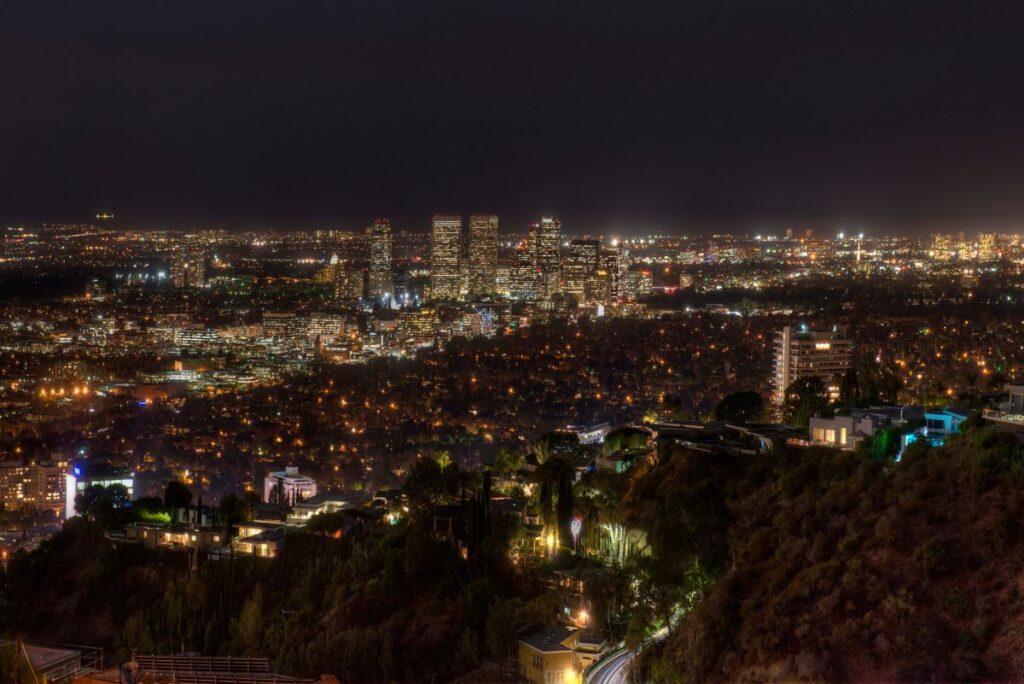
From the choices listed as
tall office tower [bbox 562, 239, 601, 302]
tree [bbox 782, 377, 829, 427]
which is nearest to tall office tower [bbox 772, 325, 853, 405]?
tree [bbox 782, 377, 829, 427]

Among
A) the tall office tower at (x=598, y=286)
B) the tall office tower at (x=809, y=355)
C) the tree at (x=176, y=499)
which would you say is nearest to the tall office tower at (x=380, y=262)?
the tall office tower at (x=598, y=286)

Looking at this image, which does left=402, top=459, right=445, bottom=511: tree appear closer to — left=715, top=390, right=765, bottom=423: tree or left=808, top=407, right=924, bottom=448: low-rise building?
left=715, top=390, right=765, bottom=423: tree

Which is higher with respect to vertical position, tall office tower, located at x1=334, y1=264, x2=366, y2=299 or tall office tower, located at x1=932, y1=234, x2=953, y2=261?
tall office tower, located at x1=932, y1=234, x2=953, y2=261

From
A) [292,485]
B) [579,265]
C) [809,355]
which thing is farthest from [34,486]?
[579,265]

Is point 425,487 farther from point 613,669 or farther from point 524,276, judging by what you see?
point 524,276

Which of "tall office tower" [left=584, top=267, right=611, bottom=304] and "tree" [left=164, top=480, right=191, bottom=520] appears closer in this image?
"tree" [left=164, top=480, right=191, bottom=520]
